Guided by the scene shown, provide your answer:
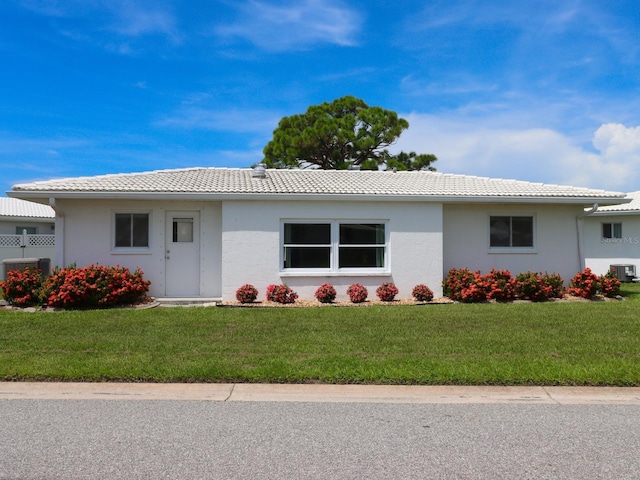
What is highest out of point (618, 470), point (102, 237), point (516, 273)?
point (102, 237)

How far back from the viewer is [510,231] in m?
15.7

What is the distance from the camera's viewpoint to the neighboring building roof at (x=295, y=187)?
13695mm

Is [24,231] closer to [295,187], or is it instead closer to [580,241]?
[295,187]

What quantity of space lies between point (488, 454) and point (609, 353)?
4358 millimetres

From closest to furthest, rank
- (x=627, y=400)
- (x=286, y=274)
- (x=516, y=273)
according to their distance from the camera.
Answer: (x=627, y=400)
(x=286, y=274)
(x=516, y=273)

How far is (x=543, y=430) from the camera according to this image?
199 inches

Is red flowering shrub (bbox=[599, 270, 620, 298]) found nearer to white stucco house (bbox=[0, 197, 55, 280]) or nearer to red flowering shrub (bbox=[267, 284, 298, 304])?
red flowering shrub (bbox=[267, 284, 298, 304])

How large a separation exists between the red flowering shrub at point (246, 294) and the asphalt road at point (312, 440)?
7.50m

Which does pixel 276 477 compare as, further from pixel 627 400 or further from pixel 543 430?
pixel 627 400

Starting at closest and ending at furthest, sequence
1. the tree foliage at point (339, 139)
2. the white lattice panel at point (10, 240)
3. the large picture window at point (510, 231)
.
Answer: the large picture window at point (510, 231) < the white lattice panel at point (10, 240) < the tree foliage at point (339, 139)

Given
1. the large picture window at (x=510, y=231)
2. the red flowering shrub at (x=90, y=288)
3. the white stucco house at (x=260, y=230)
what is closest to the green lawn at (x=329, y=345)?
the red flowering shrub at (x=90, y=288)

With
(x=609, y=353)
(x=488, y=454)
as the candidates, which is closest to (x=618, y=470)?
(x=488, y=454)

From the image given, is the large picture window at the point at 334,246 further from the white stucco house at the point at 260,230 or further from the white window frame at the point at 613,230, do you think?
the white window frame at the point at 613,230

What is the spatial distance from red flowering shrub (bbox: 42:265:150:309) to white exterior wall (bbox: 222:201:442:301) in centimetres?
229
